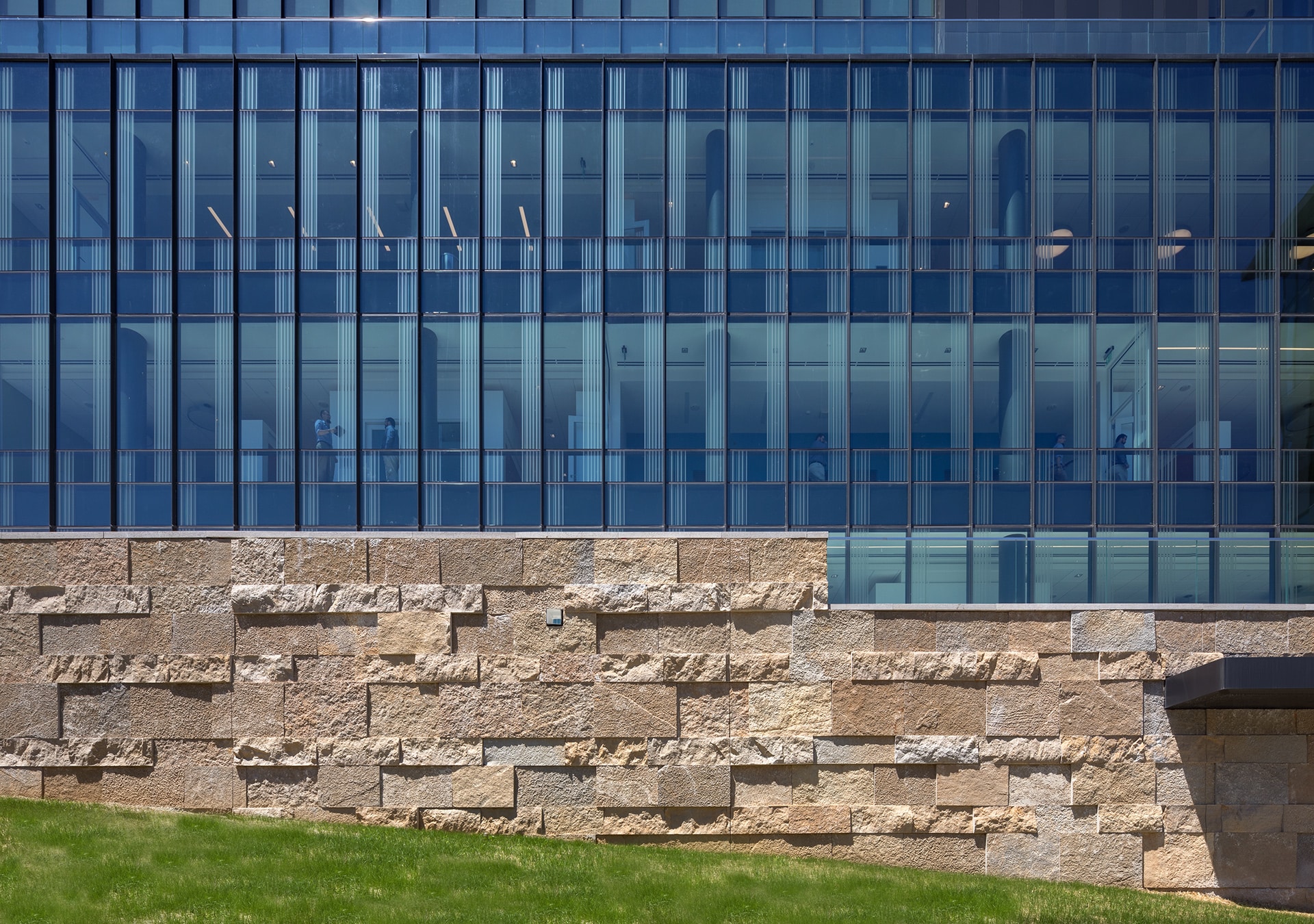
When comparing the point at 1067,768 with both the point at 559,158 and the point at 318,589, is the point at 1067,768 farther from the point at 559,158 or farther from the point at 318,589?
the point at 559,158

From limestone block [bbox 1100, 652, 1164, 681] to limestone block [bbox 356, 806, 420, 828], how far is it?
1009 centimetres

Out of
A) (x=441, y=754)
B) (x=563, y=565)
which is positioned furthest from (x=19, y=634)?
(x=563, y=565)

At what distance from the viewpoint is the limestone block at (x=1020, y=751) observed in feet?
44.3

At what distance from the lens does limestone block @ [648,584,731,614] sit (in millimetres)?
13711

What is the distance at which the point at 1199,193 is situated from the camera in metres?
19.5

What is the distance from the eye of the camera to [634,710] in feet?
44.6

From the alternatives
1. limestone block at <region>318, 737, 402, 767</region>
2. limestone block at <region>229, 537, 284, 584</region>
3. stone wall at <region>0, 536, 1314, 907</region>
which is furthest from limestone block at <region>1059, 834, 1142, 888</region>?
limestone block at <region>229, 537, 284, 584</region>

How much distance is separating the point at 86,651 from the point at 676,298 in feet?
39.5

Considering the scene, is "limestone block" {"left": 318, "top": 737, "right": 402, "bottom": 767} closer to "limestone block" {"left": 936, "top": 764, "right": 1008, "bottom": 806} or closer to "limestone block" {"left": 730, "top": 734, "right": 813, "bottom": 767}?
"limestone block" {"left": 730, "top": 734, "right": 813, "bottom": 767}

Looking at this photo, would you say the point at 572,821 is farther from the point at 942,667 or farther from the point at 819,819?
the point at 942,667

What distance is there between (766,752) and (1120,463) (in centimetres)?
1020

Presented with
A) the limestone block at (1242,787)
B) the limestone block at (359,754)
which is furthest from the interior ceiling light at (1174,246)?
the limestone block at (359,754)

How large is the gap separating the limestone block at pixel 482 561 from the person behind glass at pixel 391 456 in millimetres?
5477

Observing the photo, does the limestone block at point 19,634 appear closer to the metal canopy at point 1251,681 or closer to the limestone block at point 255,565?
the limestone block at point 255,565
